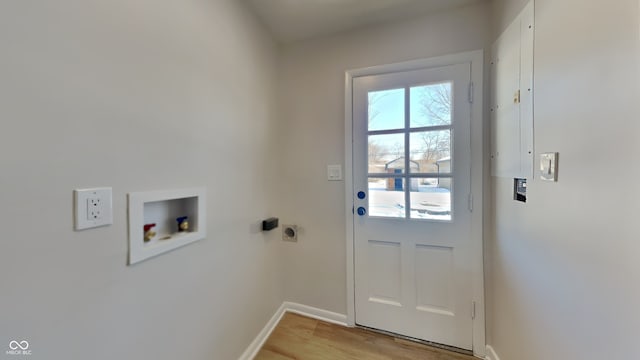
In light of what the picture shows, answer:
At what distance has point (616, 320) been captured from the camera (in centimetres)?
70

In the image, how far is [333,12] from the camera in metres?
1.60

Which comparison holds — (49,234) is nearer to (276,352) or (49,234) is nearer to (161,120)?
(161,120)

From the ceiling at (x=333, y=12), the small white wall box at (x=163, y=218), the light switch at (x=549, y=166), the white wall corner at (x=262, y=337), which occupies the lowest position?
the white wall corner at (x=262, y=337)

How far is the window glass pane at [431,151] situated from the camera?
1.60 m

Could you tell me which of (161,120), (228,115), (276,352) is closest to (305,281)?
(276,352)

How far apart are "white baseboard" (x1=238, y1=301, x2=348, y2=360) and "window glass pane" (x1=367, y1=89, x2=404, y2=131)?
1556 millimetres

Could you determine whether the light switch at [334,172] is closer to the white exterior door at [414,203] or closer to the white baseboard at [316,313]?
the white exterior door at [414,203]

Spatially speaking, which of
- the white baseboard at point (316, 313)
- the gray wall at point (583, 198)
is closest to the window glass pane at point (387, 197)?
the gray wall at point (583, 198)

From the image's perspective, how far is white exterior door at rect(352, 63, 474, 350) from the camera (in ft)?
5.18

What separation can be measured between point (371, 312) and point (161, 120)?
1.88 metres

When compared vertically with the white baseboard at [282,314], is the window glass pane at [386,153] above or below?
above
